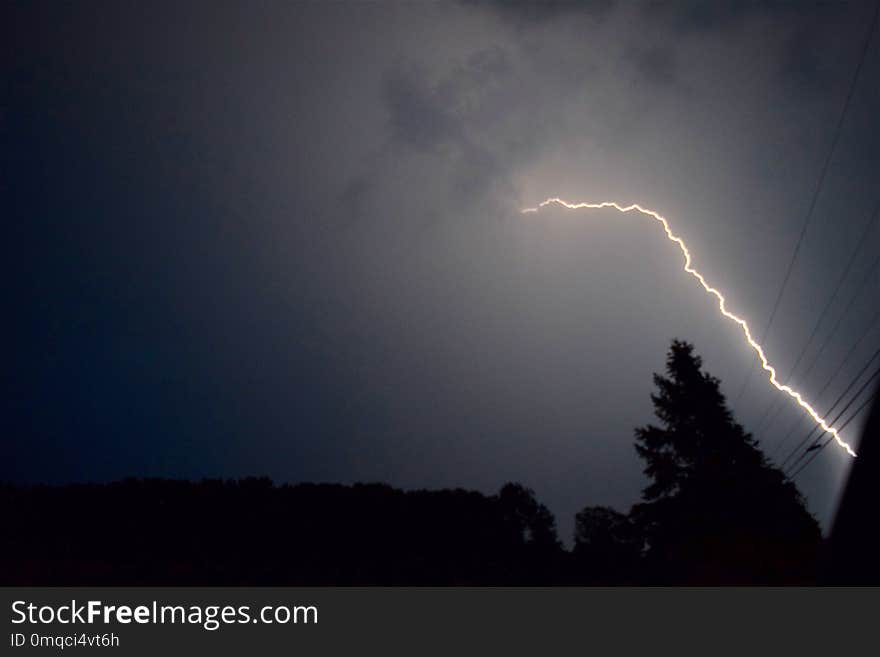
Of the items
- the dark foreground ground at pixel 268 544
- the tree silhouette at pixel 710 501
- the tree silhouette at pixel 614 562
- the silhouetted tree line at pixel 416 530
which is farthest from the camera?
the tree silhouette at pixel 710 501

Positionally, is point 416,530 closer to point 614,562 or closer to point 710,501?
point 614,562

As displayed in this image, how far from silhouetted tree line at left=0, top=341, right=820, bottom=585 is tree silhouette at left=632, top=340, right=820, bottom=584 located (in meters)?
0.05

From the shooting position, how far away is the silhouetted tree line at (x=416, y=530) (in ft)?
37.7

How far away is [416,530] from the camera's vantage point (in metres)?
15.7

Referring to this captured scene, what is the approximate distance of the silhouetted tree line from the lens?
37.7ft

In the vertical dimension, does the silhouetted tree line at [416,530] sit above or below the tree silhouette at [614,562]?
above

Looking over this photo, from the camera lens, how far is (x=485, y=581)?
1236 centimetres

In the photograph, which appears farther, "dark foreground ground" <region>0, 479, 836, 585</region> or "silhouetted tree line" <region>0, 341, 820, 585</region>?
"silhouetted tree line" <region>0, 341, 820, 585</region>

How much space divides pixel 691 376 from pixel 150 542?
1862cm

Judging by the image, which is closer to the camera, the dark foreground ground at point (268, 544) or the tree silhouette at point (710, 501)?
the dark foreground ground at point (268, 544)

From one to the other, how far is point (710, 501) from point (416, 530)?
10.1 m

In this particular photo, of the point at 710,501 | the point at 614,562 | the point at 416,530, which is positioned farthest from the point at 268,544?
the point at 710,501

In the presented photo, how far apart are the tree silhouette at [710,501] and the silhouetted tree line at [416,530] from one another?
0.05m
